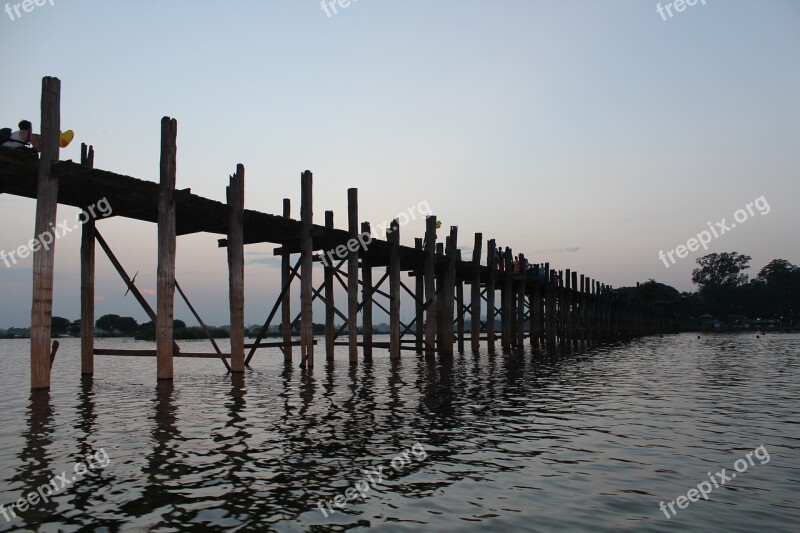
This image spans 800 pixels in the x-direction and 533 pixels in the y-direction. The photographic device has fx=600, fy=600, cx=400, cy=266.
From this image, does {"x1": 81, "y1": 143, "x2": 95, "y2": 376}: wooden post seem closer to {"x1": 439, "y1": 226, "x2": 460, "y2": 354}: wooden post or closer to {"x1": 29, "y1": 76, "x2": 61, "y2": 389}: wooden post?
{"x1": 29, "y1": 76, "x2": 61, "y2": 389}: wooden post

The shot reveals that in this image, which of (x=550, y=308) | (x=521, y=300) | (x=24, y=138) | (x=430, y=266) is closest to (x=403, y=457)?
(x=24, y=138)

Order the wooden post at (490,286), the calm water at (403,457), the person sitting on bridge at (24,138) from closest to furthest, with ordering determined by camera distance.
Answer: the calm water at (403,457) → the person sitting on bridge at (24,138) → the wooden post at (490,286)

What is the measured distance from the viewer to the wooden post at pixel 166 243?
14.3m

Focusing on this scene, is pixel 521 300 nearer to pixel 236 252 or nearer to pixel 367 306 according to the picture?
pixel 367 306

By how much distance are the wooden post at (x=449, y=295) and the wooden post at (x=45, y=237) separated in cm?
1656

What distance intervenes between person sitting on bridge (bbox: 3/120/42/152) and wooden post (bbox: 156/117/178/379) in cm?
268

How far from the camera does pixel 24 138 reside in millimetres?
13000

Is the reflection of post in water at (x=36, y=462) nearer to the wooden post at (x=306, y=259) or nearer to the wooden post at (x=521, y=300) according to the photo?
the wooden post at (x=306, y=259)

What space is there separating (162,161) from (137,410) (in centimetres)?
626

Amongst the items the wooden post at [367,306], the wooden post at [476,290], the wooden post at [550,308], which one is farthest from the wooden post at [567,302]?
the wooden post at [367,306]

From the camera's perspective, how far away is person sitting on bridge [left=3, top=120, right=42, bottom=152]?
12930 millimetres

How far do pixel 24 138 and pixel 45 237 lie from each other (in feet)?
8.55

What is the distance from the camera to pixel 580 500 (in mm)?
5934

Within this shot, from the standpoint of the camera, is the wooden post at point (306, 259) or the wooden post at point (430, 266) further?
the wooden post at point (430, 266)
